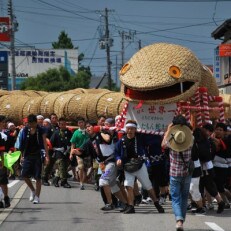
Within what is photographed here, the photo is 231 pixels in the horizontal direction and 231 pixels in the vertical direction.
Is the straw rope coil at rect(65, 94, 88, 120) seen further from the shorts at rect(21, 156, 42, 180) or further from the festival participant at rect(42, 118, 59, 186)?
the shorts at rect(21, 156, 42, 180)

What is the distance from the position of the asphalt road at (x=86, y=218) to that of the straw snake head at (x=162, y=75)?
7.18 ft

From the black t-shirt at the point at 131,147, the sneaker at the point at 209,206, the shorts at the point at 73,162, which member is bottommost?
the sneaker at the point at 209,206

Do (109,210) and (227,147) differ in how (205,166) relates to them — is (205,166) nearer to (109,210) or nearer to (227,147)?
(227,147)

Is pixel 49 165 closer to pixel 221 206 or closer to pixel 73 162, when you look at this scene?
pixel 73 162

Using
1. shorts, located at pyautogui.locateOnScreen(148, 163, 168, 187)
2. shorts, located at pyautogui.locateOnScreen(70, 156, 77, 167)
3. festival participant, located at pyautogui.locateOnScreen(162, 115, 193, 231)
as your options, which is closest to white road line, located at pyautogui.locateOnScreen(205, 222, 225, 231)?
festival participant, located at pyautogui.locateOnScreen(162, 115, 193, 231)

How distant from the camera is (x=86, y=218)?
36.8 feet

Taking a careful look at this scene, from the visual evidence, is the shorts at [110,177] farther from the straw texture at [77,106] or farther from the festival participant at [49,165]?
the straw texture at [77,106]

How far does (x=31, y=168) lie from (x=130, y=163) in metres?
2.35

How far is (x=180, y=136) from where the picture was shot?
381 inches

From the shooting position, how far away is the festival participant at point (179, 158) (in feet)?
31.9

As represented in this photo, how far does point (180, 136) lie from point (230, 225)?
186 cm

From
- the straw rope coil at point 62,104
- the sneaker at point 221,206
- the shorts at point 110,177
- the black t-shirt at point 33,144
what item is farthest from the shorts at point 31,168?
the straw rope coil at point 62,104

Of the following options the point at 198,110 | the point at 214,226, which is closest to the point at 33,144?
the point at 198,110

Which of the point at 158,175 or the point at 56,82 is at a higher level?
the point at 56,82
